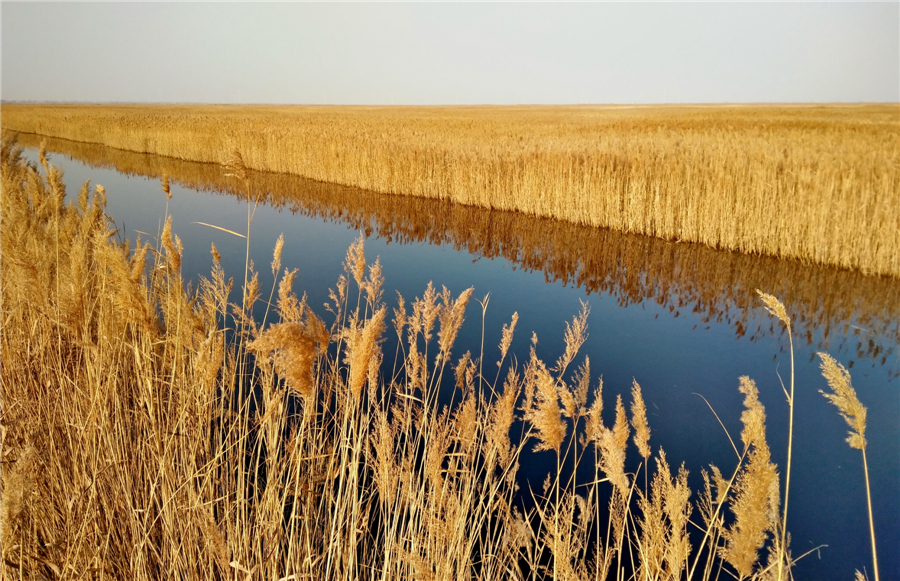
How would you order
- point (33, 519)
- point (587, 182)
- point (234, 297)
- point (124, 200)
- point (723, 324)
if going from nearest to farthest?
point (33, 519), point (723, 324), point (234, 297), point (587, 182), point (124, 200)

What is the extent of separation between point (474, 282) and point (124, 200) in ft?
25.5

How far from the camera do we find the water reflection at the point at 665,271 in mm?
4742

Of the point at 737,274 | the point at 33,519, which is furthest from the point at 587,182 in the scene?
the point at 33,519

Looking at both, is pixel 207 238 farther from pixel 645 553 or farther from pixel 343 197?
pixel 645 553

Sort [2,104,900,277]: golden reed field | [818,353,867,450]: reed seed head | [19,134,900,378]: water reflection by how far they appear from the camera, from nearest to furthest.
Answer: [818,353,867,450]: reed seed head, [19,134,900,378]: water reflection, [2,104,900,277]: golden reed field

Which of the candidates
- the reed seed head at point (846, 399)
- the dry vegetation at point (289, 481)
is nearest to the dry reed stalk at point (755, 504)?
the dry vegetation at point (289, 481)

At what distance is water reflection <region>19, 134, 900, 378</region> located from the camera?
4.74 metres

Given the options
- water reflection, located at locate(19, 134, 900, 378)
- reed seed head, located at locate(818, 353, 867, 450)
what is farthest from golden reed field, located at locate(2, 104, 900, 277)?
reed seed head, located at locate(818, 353, 867, 450)

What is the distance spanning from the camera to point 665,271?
621cm

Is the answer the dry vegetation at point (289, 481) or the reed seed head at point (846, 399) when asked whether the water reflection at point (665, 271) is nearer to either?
the dry vegetation at point (289, 481)

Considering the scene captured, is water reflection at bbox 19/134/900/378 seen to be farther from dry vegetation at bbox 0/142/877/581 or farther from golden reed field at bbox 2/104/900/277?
dry vegetation at bbox 0/142/877/581

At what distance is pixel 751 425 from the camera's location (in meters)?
1.19

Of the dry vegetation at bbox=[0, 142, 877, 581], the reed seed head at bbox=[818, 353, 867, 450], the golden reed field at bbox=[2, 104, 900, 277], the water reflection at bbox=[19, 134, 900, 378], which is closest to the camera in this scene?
the reed seed head at bbox=[818, 353, 867, 450]

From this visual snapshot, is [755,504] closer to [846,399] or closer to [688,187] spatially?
[846,399]
